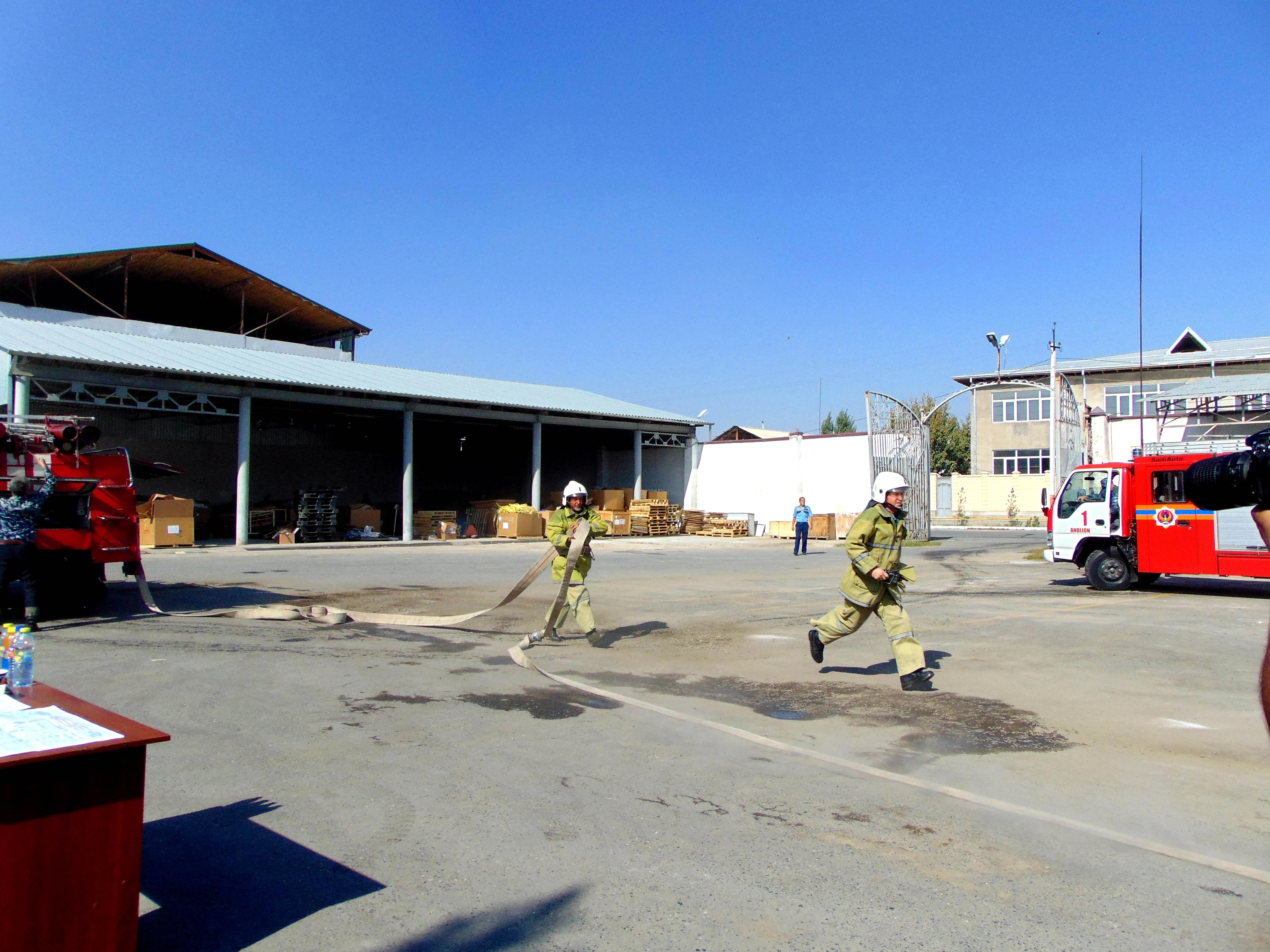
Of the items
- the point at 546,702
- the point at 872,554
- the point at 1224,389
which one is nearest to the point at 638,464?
the point at 1224,389

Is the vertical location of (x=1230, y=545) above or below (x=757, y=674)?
above

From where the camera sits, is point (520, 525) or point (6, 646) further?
point (520, 525)

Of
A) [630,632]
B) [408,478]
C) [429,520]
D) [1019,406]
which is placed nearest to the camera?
[630,632]

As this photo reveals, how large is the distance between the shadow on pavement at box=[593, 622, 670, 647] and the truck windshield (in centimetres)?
940

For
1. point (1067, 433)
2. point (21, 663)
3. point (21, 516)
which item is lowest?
point (21, 663)

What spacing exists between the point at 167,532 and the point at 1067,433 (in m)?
27.3

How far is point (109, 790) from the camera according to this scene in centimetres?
297

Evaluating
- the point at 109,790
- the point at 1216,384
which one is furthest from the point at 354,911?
the point at 1216,384

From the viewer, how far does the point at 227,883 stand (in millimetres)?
3842

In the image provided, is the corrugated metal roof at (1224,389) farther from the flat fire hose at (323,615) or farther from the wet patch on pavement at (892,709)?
the flat fire hose at (323,615)

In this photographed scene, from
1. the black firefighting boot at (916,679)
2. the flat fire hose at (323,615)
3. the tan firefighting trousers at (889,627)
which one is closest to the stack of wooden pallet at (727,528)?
the flat fire hose at (323,615)

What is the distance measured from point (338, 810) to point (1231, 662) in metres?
8.80

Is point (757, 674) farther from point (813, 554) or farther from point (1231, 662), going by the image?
point (813, 554)

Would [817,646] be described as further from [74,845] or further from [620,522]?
[620,522]
